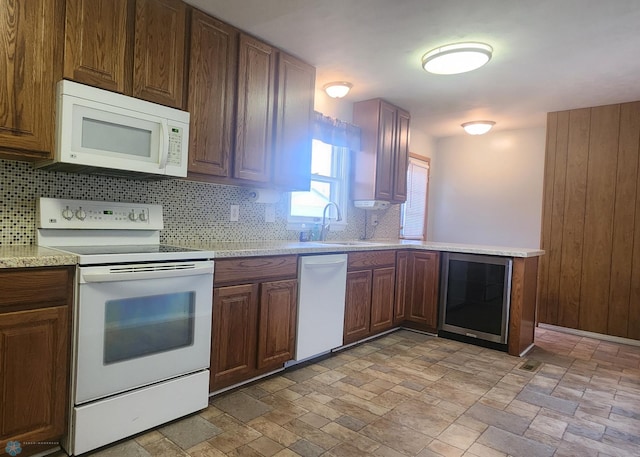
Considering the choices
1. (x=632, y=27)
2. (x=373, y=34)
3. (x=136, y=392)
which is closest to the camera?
(x=136, y=392)

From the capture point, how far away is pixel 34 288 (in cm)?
156

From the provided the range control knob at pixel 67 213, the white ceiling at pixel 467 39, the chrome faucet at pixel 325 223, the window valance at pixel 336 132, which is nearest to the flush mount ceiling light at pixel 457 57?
the white ceiling at pixel 467 39

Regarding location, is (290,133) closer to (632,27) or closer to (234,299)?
(234,299)

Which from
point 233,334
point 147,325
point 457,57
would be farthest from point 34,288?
point 457,57

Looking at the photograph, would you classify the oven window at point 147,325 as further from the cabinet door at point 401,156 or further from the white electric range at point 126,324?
the cabinet door at point 401,156

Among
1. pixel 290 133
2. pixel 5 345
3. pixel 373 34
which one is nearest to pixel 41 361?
pixel 5 345

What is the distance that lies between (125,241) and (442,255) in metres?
2.80

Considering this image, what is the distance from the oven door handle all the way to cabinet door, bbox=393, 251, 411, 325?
221cm

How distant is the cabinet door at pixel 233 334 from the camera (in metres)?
2.22

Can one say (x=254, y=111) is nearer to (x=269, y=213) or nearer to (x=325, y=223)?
(x=269, y=213)

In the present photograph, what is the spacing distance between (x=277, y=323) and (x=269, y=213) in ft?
3.42

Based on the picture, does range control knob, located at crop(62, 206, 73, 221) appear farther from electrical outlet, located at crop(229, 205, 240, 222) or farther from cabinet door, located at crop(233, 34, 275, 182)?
electrical outlet, located at crop(229, 205, 240, 222)

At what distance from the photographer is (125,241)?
2293 mm

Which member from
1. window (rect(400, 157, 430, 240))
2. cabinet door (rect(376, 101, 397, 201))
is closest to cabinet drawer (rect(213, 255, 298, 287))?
cabinet door (rect(376, 101, 397, 201))
